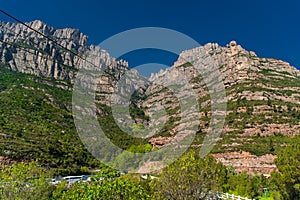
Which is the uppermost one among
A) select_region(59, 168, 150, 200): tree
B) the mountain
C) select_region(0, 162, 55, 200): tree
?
the mountain

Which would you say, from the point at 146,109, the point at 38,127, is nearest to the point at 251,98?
the point at 146,109

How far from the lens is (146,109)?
78000 mm

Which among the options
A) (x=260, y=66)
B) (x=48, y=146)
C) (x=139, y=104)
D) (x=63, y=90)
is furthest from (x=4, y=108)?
(x=260, y=66)

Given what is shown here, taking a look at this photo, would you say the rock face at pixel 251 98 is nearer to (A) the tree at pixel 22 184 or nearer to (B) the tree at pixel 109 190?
(A) the tree at pixel 22 184

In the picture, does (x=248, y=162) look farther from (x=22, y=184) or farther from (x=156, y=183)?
(x=22, y=184)

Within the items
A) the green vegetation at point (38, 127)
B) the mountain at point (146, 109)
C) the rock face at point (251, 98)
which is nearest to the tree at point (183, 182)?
the mountain at point (146, 109)

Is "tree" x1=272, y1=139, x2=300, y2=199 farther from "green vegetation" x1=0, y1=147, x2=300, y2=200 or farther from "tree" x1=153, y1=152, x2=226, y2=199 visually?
"tree" x1=153, y1=152, x2=226, y2=199

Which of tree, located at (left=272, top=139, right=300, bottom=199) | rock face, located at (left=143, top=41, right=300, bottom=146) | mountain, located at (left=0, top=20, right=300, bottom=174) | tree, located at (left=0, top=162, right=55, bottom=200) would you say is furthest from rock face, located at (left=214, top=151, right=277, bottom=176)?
tree, located at (left=0, top=162, right=55, bottom=200)

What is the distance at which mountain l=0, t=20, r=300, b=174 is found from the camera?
143ft

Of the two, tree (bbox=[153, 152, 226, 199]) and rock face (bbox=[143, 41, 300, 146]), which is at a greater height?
rock face (bbox=[143, 41, 300, 146])

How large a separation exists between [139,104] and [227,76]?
101ft

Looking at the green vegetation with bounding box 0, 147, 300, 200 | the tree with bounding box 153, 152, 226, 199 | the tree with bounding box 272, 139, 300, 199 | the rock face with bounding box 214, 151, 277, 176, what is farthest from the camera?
the rock face with bounding box 214, 151, 277, 176

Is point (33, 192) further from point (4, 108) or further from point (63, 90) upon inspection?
point (63, 90)

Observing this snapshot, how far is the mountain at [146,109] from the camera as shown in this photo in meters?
43.5
